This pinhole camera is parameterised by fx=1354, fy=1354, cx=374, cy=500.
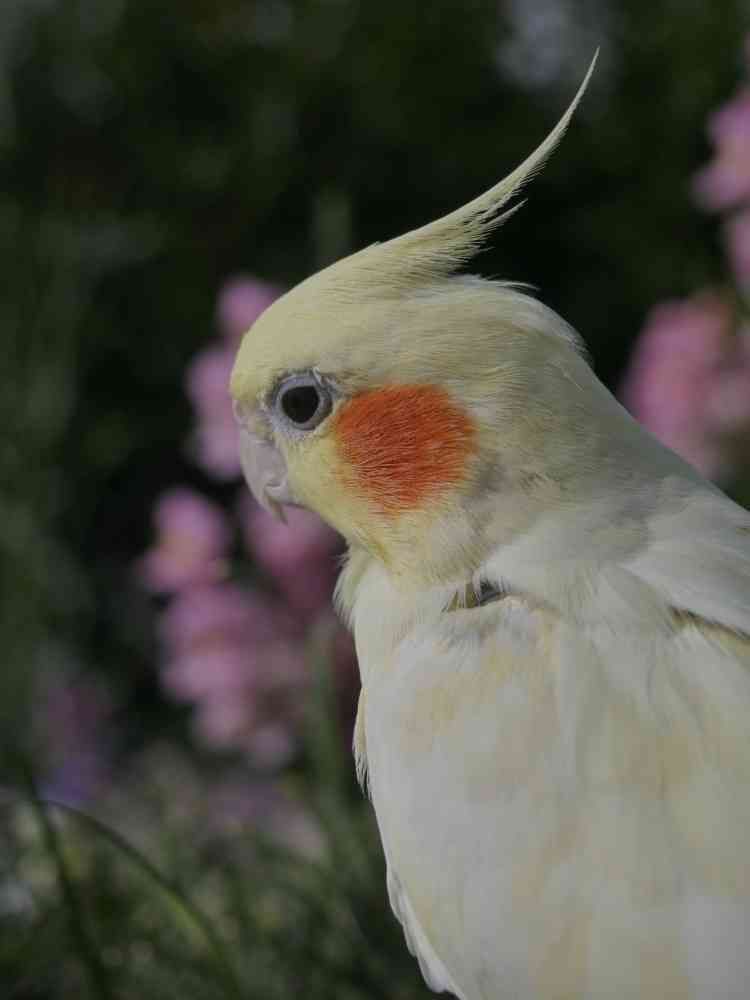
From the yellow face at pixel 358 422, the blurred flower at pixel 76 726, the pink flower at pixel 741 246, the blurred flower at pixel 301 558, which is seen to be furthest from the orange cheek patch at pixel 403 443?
the blurred flower at pixel 76 726

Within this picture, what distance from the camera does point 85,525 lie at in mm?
2740

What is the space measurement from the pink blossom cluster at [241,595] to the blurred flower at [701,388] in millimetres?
470

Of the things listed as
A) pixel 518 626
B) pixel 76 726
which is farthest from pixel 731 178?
pixel 76 726

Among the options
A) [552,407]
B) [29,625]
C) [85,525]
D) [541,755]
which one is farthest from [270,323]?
[85,525]

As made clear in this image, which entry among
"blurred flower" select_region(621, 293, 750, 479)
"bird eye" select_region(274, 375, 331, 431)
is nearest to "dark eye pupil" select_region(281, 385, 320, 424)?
"bird eye" select_region(274, 375, 331, 431)

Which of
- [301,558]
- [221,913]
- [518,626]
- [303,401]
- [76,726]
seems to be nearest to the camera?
[518,626]

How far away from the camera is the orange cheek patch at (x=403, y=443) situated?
1.04 metres

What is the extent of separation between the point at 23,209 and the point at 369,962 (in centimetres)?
183

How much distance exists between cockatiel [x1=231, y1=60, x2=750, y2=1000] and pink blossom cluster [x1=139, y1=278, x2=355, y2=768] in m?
0.63

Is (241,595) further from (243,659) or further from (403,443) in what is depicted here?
(403,443)

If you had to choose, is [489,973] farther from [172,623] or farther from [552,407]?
[172,623]

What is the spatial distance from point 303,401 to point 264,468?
0.09 m

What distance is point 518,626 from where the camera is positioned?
38.1 inches

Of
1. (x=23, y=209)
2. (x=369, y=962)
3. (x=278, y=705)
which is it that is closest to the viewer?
(x=369, y=962)
